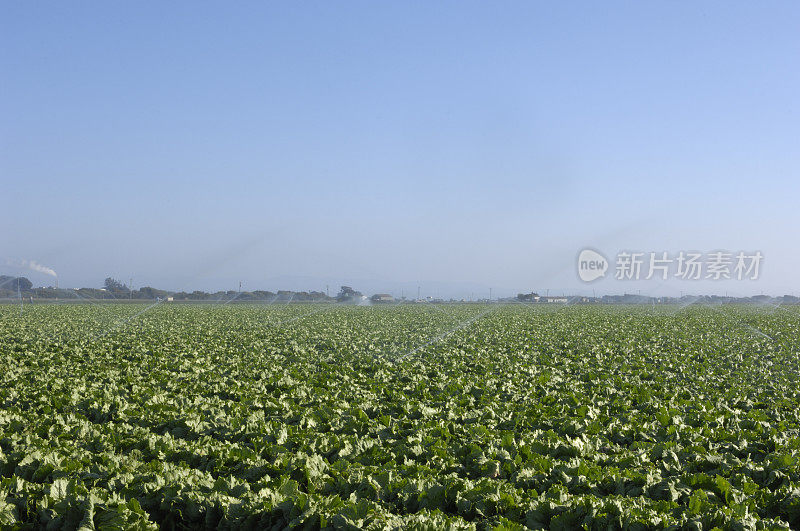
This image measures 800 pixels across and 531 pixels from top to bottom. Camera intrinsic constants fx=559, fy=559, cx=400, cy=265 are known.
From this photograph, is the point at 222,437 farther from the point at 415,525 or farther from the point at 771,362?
the point at 771,362

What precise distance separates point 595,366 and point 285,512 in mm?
12338

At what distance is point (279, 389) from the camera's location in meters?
11.2

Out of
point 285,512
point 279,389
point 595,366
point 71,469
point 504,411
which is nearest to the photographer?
point 285,512

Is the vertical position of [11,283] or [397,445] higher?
[397,445]

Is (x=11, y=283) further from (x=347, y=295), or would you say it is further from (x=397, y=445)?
(x=397, y=445)

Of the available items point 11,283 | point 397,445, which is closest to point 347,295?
point 11,283

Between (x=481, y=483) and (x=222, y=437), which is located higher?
(x=481, y=483)

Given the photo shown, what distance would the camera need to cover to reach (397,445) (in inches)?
267

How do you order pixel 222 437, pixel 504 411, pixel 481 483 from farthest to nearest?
pixel 504 411
pixel 222 437
pixel 481 483

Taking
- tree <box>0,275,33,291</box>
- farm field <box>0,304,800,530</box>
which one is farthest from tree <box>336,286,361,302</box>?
farm field <box>0,304,800,530</box>

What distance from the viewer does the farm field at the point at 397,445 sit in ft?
15.5

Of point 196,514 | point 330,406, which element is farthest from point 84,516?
point 330,406

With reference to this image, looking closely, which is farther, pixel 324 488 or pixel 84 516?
pixel 324 488

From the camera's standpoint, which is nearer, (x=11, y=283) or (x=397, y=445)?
(x=397, y=445)
